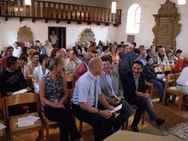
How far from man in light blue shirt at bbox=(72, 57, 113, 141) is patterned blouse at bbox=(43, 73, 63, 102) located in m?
0.24

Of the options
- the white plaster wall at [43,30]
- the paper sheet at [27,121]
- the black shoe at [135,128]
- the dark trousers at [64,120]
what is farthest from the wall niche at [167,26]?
the paper sheet at [27,121]

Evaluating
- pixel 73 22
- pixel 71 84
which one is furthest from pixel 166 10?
pixel 71 84

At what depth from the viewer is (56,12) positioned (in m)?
9.91

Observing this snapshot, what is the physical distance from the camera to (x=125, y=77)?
3258mm

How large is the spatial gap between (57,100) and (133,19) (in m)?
9.14

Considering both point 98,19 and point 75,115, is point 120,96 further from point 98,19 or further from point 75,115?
point 98,19

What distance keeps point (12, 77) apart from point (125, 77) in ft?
5.72

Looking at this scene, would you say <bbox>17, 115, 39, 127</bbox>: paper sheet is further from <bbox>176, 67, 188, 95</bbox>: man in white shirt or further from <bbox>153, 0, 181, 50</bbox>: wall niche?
<bbox>153, 0, 181, 50</bbox>: wall niche

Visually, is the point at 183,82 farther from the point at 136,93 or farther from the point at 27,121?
the point at 27,121

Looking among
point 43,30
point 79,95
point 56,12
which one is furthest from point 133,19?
point 79,95

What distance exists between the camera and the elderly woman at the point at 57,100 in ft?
8.50

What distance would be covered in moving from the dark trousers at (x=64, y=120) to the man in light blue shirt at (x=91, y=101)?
0.15 m

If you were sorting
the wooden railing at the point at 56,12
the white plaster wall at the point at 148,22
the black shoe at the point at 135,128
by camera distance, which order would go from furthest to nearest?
the wooden railing at the point at 56,12, the white plaster wall at the point at 148,22, the black shoe at the point at 135,128

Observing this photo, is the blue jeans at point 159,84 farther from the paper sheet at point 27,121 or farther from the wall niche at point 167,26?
the wall niche at point 167,26
